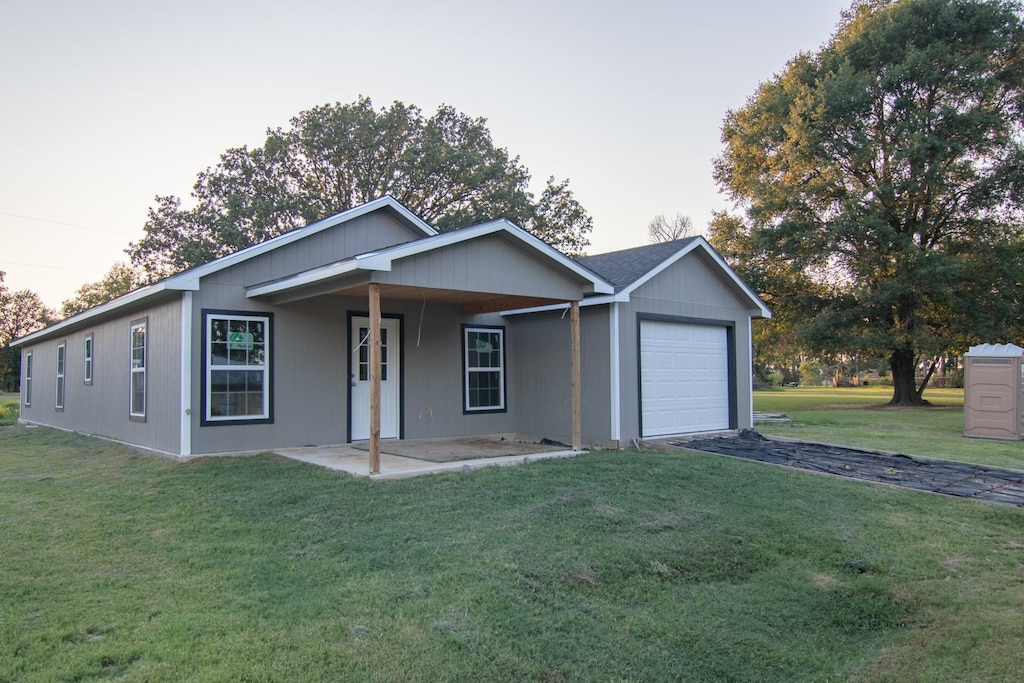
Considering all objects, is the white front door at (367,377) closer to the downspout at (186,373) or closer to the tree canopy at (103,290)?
the downspout at (186,373)

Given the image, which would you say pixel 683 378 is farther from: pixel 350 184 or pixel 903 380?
pixel 350 184

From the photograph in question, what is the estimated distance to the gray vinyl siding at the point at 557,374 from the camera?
11.2 m

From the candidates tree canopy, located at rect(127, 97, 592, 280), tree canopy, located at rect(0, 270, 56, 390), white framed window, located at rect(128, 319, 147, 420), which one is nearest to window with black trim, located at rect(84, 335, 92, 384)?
white framed window, located at rect(128, 319, 147, 420)

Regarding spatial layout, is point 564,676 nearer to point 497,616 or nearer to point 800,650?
point 497,616

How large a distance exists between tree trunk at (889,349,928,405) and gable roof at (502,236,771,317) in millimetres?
14468

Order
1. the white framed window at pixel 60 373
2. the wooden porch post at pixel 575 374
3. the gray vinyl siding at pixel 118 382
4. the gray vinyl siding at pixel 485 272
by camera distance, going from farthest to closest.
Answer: the white framed window at pixel 60 373 < the wooden porch post at pixel 575 374 < the gray vinyl siding at pixel 118 382 < the gray vinyl siding at pixel 485 272

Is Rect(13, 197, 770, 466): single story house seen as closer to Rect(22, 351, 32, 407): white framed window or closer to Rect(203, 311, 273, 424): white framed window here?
Rect(203, 311, 273, 424): white framed window

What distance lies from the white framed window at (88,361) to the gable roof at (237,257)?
0.39m

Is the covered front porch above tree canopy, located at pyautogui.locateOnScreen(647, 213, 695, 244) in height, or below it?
below

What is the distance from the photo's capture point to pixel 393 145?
28141 millimetres

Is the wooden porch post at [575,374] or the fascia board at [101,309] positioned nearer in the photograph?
the fascia board at [101,309]

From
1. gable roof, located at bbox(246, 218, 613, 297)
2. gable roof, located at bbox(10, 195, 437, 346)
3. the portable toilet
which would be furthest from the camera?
the portable toilet

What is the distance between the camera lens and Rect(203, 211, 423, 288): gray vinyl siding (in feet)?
32.2

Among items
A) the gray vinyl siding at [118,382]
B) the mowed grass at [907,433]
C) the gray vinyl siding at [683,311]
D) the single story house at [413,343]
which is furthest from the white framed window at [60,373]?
the mowed grass at [907,433]
